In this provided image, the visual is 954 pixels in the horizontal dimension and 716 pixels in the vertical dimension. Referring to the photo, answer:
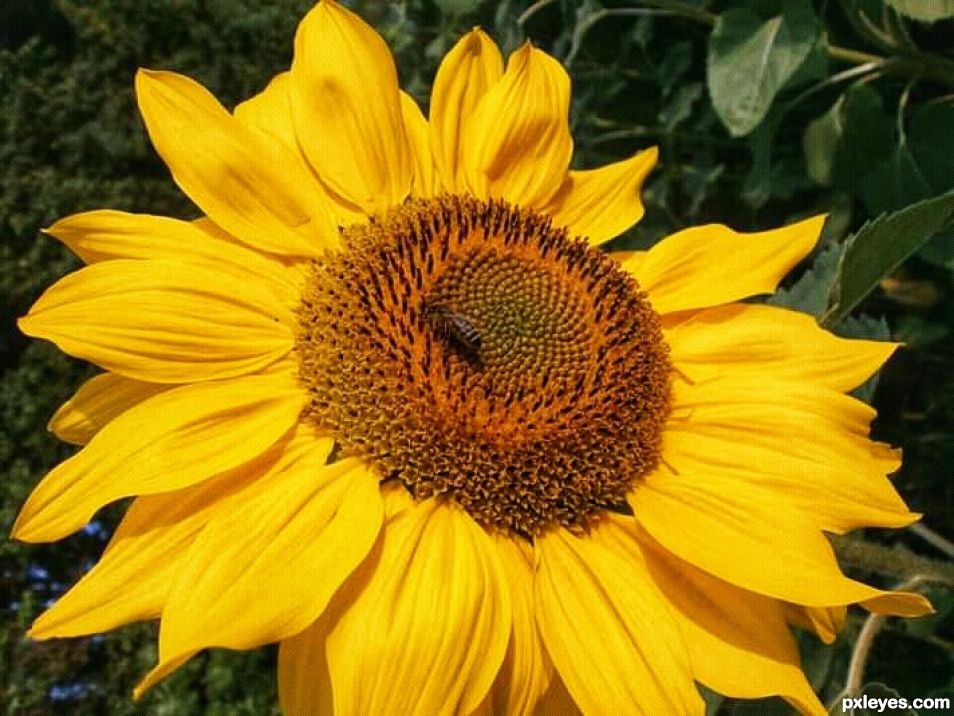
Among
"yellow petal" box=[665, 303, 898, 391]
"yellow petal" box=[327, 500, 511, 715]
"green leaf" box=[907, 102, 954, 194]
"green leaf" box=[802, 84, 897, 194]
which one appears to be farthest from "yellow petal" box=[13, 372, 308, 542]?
"green leaf" box=[907, 102, 954, 194]

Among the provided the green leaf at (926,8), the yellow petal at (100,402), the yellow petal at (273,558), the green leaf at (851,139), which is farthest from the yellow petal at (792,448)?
the green leaf at (851,139)

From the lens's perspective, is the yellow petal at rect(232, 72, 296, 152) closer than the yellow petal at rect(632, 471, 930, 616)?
No

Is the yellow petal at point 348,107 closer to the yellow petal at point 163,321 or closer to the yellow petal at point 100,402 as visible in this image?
the yellow petal at point 163,321

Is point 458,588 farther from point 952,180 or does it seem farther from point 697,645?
point 952,180

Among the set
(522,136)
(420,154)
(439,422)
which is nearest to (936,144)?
(522,136)

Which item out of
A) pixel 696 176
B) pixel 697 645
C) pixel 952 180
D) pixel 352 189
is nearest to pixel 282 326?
pixel 352 189

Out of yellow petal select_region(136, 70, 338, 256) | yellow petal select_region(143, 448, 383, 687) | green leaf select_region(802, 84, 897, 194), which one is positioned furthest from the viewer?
green leaf select_region(802, 84, 897, 194)

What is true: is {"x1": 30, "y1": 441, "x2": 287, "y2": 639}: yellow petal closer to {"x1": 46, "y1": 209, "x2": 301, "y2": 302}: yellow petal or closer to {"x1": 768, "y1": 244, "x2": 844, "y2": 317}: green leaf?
{"x1": 46, "y1": 209, "x2": 301, "y2": 302}: yellow petal

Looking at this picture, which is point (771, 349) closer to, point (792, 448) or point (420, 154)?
point (792, 448)
